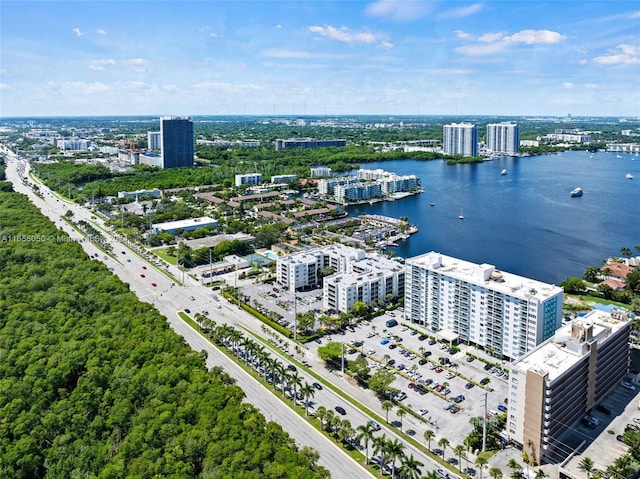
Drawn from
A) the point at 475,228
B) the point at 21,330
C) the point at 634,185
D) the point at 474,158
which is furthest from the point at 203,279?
the point at 474,158

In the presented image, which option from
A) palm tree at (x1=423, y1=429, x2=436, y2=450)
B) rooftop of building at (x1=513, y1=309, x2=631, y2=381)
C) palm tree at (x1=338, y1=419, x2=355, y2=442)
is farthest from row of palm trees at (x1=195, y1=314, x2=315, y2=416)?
rooftop of building at (x1=513, y1=309, x2=631, y2=381)

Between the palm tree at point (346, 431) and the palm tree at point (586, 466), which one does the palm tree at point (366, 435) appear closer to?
the palm tree at point (346, 431)

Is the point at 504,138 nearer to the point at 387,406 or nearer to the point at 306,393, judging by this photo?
the point at 387,406

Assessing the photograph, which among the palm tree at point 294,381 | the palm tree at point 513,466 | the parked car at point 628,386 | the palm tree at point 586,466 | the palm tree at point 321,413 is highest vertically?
the palm tree at point 294,381

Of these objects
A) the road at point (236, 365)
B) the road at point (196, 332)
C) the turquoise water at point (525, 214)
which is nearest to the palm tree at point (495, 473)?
the road at point (236, 365)

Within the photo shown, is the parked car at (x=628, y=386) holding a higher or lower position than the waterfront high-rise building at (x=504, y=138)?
lower

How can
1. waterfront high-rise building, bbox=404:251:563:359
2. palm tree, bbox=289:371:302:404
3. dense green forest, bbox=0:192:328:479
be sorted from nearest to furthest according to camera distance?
dense green forest, bbox=0:192:328:479 < palm tree, bbox=289:371:302:404 < waterfront high-rise building, bbox=404:251:563:359

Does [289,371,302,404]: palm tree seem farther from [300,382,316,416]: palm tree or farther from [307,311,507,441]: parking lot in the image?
[307,311,507,441]: parking lot
